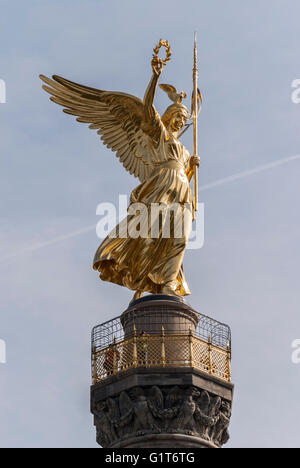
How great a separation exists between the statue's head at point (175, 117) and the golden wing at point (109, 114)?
82cm

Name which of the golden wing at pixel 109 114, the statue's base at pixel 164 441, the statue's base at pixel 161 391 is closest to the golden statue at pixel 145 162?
the golden wing at pixel 109 114

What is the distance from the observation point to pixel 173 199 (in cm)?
4972

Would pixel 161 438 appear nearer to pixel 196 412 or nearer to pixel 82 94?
pixel 196 412

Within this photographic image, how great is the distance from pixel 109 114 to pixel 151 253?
5333 mm

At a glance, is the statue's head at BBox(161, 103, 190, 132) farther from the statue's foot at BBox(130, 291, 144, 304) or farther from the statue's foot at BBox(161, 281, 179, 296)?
the statue's foot at BBox(130, 291, 144, 304)

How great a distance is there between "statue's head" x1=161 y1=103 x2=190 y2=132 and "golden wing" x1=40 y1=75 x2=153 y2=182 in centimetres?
82

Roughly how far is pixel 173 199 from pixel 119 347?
526cm

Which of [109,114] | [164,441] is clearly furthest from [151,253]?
[164,441]

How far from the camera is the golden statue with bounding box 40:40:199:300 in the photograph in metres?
49.0

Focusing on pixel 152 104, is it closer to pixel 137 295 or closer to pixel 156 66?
pixel 156 66

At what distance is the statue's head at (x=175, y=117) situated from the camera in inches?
2014

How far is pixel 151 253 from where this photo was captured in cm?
4906

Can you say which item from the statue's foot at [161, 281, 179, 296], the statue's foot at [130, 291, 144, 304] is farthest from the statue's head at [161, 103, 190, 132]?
the statue's foot at [130, 291, 144, 304]

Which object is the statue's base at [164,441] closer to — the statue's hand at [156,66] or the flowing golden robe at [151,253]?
the flowing golden robe at [151,253]
